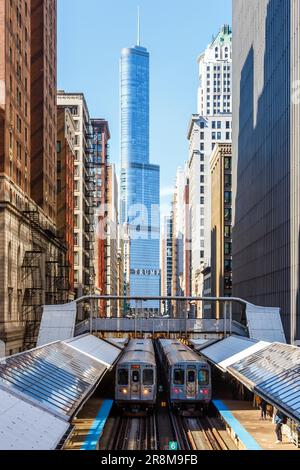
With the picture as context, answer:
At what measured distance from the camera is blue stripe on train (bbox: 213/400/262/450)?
25906 mm

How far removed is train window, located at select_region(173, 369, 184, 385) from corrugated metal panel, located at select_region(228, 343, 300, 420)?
8.46ft

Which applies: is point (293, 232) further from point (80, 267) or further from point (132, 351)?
point (80, 267)

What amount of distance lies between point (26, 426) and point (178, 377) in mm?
19258

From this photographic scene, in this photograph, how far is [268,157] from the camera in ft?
247

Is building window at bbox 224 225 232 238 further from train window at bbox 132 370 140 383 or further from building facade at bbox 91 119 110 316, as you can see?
train window at bbox 132 370 140 383

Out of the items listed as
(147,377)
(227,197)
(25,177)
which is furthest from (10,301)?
(227,197)

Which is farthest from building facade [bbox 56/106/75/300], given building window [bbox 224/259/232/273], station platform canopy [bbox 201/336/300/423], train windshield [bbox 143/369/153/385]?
train windshield [bbox 143/369/153/385]

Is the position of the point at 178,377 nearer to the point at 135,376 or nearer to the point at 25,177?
the point at 135,376

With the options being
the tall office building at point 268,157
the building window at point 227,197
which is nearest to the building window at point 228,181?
the building window at point 227,197

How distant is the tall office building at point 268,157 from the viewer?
61469mm

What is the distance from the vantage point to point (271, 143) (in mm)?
73562

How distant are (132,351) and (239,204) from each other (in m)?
64.2

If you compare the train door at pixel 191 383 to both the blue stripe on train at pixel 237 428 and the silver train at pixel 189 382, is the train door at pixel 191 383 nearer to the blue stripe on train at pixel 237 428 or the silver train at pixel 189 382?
the silver train at pixel 189 382
